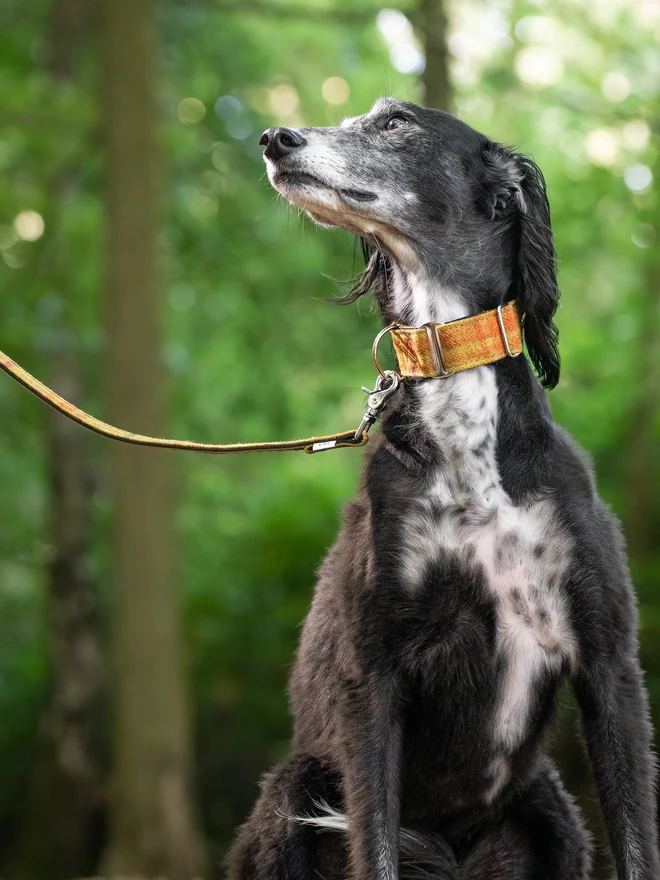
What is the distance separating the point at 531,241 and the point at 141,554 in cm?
583

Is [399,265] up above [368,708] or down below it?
above

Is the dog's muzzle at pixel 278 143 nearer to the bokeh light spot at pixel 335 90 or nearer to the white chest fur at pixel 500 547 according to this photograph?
the white chest fur at pixel 500 547

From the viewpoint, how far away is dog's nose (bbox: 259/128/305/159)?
302cm

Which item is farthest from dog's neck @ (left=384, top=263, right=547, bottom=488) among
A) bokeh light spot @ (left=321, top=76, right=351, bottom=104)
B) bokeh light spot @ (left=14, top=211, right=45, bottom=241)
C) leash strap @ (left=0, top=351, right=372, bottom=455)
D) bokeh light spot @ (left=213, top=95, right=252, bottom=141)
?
bokeh light spot @ (left=321, top=76, right=351, bottom=104)

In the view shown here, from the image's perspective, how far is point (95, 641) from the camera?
1127 cm

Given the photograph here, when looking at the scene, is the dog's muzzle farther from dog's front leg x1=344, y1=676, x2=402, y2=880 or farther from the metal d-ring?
dog's front leg x1=344, y1=676, x2=402, y2=880

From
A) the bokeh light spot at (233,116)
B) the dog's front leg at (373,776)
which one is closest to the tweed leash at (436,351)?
the dog's front leg at (373,776)

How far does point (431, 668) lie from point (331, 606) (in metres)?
0.42

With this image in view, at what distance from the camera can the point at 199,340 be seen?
1172 cm

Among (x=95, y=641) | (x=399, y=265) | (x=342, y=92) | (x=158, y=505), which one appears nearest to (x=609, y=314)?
(x=342, y=92)

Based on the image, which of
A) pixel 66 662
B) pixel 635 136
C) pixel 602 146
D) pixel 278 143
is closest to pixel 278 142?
pixel 278 143

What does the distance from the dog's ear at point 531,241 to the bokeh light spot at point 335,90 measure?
8681mm

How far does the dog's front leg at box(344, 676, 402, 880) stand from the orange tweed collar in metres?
0.83

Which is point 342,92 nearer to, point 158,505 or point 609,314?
point 609,314
